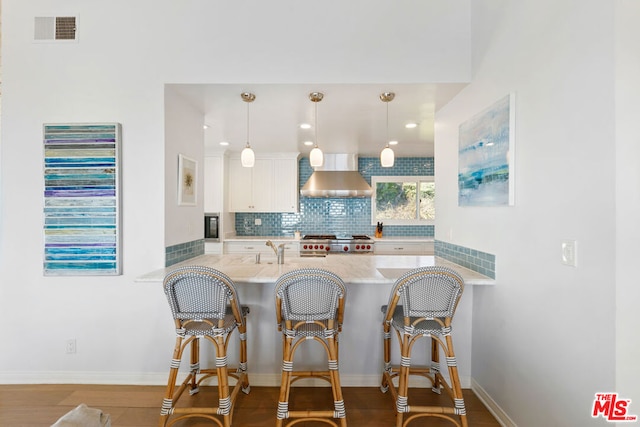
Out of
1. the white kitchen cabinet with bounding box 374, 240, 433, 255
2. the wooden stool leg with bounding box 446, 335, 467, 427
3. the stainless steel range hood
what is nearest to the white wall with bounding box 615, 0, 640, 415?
the wooden stool leg with bounding box 446, 335, 467, 427

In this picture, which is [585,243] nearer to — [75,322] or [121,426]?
[121,426]

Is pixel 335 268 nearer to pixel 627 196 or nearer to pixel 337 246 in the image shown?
pixel 627 196

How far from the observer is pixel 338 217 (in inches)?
212

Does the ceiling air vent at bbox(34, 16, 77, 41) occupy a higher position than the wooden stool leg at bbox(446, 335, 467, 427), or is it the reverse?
the ceiling air vent at bbox(34, 16, 77, 41)

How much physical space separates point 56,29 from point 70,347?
94.8 inches

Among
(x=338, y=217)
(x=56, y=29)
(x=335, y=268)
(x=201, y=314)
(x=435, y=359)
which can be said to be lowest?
(x=435, y=359)

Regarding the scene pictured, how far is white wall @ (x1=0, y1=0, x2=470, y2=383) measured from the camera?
227 centimetres

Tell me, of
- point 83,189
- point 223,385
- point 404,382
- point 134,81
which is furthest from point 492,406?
point 134,81

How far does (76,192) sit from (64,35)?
1.18 metres

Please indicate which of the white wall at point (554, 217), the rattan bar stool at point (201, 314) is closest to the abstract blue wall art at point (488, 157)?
the white wall at point (554, 217)

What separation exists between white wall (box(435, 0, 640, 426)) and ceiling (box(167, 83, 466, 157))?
0.63 metres

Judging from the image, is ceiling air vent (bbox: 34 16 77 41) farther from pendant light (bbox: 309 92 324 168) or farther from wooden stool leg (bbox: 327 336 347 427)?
wooden stool leg (bbox: 327 336 347 427)

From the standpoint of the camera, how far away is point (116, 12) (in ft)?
7.54

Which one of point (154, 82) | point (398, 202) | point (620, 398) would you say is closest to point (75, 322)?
point (154, 82)
